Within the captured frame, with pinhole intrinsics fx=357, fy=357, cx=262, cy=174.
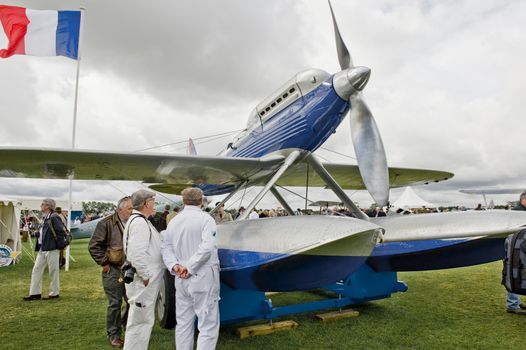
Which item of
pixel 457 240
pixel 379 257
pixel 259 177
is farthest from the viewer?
pixel 259 177

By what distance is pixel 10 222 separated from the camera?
462 inches

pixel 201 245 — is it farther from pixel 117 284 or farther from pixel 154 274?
pixel 117 284

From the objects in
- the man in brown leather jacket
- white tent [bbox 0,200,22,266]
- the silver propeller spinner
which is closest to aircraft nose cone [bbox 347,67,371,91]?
the silver propeller spinner

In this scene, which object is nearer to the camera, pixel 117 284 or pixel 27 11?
pixel 117 284

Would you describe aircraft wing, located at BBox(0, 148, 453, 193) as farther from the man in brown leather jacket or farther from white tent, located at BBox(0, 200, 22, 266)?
white tent, located at BBox(0, 200, 22, 266)

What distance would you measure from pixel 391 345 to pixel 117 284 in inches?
128

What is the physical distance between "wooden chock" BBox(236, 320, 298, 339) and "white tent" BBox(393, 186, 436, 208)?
77.1ft

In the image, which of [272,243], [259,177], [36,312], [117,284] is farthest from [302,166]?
[36,312]

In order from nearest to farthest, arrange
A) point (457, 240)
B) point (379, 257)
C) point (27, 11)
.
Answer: point (457, 240) → point (379, 257) → point (27, 11)

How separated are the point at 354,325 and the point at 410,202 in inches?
969

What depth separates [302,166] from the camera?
6836mm

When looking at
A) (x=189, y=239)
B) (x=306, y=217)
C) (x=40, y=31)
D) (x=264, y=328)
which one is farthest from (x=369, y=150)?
(x=40, y=31)

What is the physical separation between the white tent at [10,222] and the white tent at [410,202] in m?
23.0

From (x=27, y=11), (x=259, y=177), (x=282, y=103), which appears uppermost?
(x=27, y=11)
